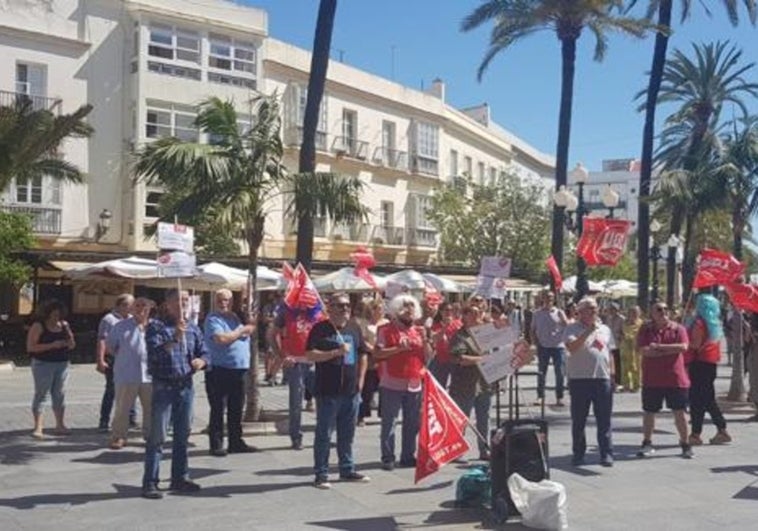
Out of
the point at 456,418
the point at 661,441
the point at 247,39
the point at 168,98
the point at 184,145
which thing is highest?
the point at 247,39

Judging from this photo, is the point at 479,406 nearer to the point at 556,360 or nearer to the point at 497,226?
the point at 556,360

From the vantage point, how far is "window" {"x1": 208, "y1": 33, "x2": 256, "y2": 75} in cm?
3281

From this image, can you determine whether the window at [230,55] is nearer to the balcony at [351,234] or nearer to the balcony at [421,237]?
the balcony at [351,234]

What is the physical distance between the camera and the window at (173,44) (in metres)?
31.1

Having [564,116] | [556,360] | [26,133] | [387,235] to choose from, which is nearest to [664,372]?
[556,360]

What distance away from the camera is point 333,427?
8.68 m

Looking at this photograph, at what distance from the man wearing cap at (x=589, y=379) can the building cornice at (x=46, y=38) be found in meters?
23.8

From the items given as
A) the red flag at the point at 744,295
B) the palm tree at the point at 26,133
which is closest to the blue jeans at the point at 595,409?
the red flag at the point at 744,295

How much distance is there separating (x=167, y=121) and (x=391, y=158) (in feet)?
40.0

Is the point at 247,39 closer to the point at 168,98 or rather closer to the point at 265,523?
the point at 168,98

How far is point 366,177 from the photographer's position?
129ft

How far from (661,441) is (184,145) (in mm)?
6939

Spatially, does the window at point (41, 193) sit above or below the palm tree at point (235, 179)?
above

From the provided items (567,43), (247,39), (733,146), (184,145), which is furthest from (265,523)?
(247,39)
